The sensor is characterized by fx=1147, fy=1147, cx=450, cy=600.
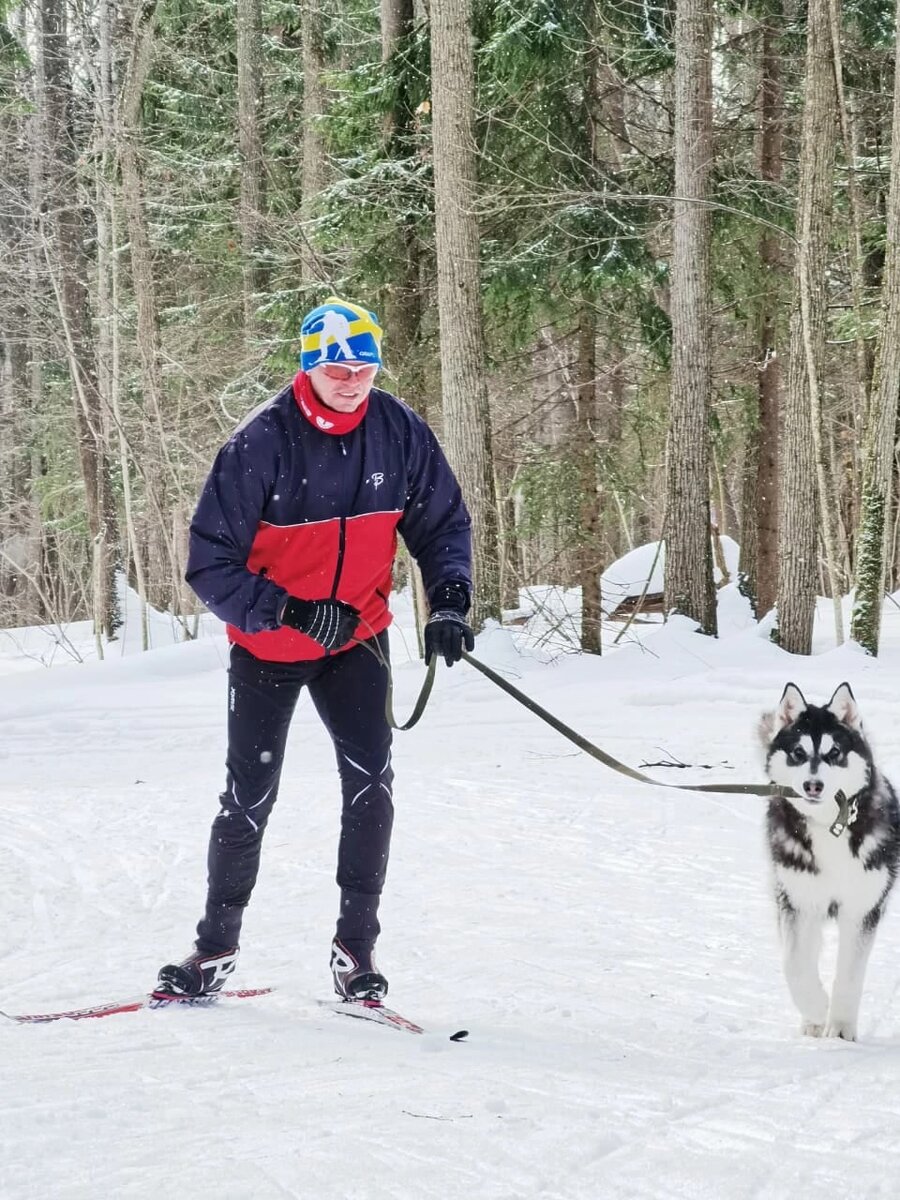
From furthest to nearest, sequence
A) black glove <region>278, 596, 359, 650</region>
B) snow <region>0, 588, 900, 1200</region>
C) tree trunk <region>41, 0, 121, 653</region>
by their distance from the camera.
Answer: tree trunk <region>41, 0, 121, 653</region>
black glove <region>278, 596, 359, 650</region>
snow <region>0, 588, 900, 1200</region>

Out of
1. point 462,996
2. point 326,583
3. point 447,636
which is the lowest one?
point 462,996

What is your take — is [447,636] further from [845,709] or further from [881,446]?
[881,446]

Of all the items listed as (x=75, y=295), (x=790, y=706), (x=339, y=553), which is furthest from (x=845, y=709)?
(x=75, y=295)

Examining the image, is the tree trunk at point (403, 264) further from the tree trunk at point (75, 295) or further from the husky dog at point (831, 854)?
the husky dog at point (831, 854)

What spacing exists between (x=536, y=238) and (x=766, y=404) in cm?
460

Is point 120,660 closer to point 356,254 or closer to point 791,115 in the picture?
point 356,254

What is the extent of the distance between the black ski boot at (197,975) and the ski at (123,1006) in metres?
0.02

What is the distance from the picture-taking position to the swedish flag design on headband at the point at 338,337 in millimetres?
3580

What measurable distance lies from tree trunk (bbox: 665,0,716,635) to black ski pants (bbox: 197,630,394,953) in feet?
30.6

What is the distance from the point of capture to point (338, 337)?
359cm

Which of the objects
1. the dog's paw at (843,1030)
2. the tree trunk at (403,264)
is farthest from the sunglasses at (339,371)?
the tree trunk at (403,264)

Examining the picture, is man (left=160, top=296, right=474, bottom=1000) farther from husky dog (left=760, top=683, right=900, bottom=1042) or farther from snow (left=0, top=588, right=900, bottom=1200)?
husky dog (left=760, top=683, right=900, bottom=1042)

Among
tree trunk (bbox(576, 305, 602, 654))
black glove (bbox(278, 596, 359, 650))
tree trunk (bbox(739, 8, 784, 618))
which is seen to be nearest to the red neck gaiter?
black glove (bbox(278, 596, 359, 650))

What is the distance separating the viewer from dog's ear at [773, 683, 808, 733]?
3957 millimetres
